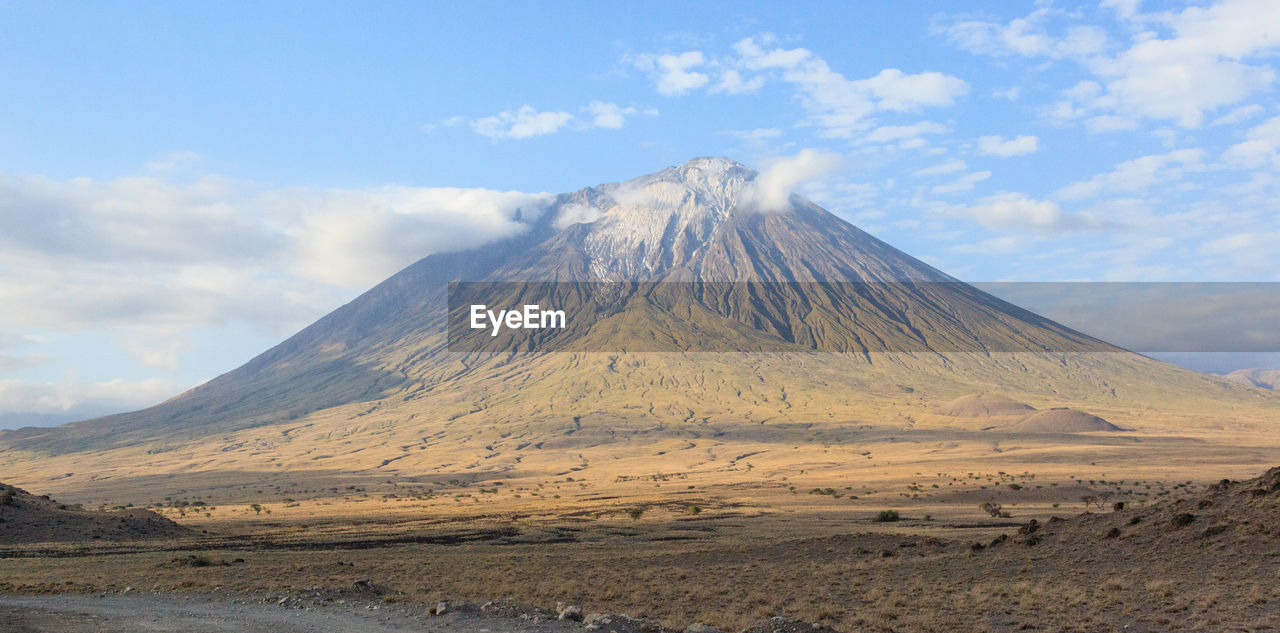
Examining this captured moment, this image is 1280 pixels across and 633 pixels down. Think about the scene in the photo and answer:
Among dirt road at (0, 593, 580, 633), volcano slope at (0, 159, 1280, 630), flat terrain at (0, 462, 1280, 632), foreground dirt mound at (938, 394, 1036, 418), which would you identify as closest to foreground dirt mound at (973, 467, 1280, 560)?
flat terrain at (0, 462, 1280, 632)

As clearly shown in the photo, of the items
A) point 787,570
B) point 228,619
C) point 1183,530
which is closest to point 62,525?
point 228,619

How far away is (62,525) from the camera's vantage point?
39562 millimetres

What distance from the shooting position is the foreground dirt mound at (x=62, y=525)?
37.7m

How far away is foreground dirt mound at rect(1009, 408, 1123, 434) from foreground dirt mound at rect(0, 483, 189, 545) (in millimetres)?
139081

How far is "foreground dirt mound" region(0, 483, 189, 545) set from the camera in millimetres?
37719

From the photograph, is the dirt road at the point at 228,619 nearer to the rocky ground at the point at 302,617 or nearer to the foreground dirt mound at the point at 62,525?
the rocky ground at the point at 302,617

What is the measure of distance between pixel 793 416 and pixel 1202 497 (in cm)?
15094

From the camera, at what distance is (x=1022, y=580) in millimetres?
21047

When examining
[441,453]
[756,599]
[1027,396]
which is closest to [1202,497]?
[756,599]

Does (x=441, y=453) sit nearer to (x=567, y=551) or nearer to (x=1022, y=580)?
(x=567, y=551)

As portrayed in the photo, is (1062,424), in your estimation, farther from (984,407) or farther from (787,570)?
(787,570)

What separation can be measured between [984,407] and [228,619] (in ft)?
563

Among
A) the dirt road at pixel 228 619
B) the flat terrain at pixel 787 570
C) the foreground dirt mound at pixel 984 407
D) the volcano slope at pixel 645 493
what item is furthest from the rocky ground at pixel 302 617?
the foreground dirt mound at pixel 984 407

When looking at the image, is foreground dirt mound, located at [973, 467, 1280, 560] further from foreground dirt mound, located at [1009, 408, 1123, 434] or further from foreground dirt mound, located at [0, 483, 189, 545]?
foreground dirt mound, located at [1009, 408, 1123, 434]
